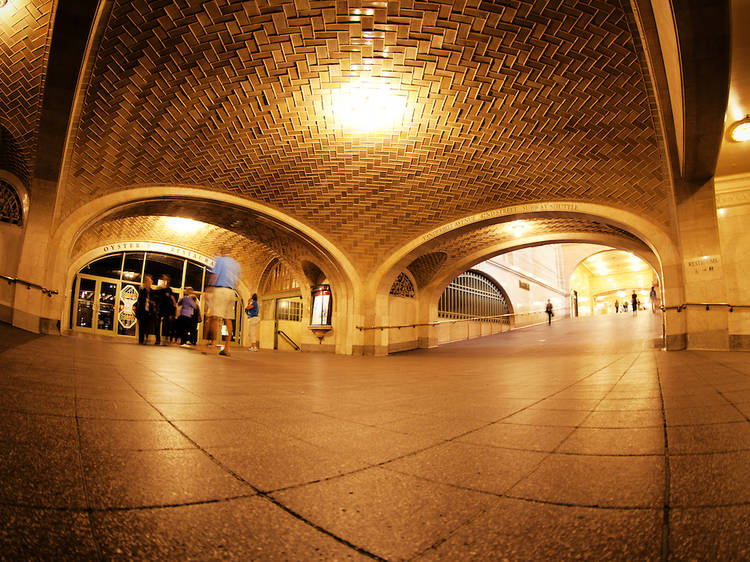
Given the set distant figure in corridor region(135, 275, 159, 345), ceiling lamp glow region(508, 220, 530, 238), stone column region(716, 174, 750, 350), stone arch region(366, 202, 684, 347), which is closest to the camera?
stone column region(716, 174, 750, 350)

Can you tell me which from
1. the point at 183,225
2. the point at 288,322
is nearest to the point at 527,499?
the point at 183,225

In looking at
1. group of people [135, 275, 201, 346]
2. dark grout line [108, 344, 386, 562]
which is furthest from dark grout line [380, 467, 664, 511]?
group of people [135, 275, 201, 346]

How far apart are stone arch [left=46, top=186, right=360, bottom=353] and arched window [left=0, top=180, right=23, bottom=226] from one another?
1247mm

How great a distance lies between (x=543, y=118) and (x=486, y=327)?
49.3 ft

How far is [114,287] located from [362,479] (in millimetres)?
16971

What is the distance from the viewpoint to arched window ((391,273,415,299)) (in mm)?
13424

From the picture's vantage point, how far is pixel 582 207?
9.08 m

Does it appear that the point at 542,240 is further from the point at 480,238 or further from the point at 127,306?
the point at 127,306

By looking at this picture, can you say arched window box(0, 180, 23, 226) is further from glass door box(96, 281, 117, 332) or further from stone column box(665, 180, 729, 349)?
stone column box(665, 180, 729, 349)

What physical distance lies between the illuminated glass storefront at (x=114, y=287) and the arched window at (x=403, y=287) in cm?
930

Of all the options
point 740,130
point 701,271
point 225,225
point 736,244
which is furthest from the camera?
point 225,225

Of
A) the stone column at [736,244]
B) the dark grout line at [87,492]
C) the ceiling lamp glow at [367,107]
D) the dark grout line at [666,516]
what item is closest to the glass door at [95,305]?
the ceiling lamp glow at [367,107]

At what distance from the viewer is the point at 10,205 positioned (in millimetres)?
8172

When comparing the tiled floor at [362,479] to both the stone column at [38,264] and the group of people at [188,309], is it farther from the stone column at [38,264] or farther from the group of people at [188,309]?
the stone column at [38,264]
